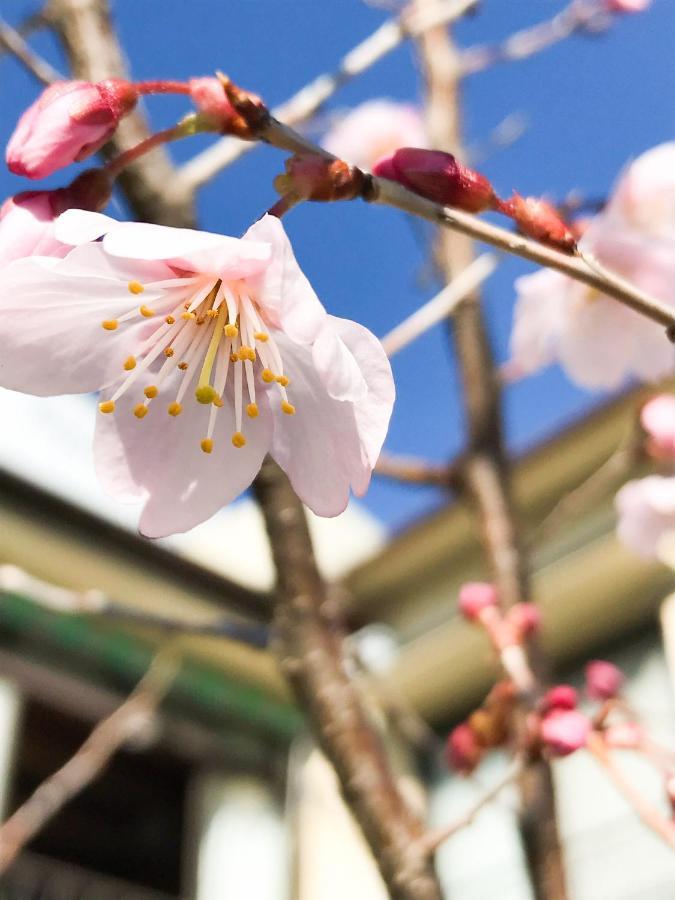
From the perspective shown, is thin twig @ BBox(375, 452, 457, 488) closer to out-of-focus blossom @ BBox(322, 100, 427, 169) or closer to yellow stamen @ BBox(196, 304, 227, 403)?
yellow stamen @ BBox(196, 304, 227, 403)

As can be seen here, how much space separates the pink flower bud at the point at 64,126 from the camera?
0.48m

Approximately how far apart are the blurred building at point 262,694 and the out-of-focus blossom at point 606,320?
121cm

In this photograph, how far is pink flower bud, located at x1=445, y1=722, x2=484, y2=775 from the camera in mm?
923

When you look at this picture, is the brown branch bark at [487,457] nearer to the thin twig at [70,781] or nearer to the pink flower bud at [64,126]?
the pink flower bud at [64,126]

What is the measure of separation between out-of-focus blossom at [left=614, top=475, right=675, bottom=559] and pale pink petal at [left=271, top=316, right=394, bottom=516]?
1.96 feet

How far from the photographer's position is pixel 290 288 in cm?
51

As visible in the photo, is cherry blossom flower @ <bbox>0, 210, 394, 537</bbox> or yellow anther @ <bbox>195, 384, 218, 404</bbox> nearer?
cherry blossom flower @ <bbox>0, 210, 394, 537</bbox>

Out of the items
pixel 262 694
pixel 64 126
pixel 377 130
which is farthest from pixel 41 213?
pixel 262 694

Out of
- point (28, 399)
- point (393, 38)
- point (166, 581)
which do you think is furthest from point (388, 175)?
point (28, 399)

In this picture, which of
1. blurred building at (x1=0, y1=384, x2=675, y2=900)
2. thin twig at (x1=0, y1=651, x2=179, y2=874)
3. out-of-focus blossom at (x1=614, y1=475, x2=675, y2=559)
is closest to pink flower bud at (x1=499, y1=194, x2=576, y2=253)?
out-of-focus blossom at (x1=614, y1=475, x2=675, y2=559)

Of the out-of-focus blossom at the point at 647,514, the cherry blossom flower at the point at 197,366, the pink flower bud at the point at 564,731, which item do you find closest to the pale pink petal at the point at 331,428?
the cherry blossom flower at the point at 197,366

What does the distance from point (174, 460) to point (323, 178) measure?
0.93 feet

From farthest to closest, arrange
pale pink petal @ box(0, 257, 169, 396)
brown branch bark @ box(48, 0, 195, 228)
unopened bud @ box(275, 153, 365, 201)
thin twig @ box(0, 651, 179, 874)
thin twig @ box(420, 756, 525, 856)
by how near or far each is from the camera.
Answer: thin twig @ box(0, 651, 179, 874), brown branch bark @ box(48, 0, 195, 228), thin twig @ box(420, 756, 525, 856), pale pink petal @ box(0, 257, 169, 396), unopened bud @ box(275, 153, 365, 201)

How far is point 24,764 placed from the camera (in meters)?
3.09
